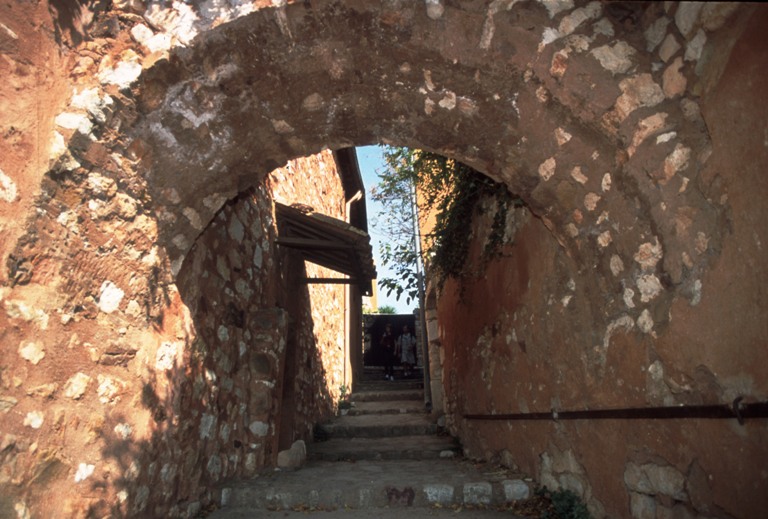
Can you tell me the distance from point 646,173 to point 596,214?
0.35 metres

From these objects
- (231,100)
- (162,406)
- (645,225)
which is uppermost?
(231,100)

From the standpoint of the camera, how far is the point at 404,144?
2.64m

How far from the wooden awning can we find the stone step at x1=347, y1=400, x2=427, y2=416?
2643 mm

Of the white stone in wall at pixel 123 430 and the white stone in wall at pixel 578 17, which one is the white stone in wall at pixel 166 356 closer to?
the white stone in wall at pixel 123 430

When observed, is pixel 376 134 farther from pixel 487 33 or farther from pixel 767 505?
pixel 767 505

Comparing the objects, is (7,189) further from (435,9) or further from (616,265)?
(616,265)

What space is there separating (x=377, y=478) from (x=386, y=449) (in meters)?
1.29

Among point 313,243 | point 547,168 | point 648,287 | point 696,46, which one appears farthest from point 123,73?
point 313,243

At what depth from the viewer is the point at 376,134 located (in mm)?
2598

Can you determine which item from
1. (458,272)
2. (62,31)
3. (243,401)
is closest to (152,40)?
(62,31)

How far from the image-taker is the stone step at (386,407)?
7.33m

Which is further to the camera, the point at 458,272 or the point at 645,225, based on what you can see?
the point at 458,272

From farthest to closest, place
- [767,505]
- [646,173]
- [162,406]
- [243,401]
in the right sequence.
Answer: [243,401], [162,406], [646,173], [767,505]

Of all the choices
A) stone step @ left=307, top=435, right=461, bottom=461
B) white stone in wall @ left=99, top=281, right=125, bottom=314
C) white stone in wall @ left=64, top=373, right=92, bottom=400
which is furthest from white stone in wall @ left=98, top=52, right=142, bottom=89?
stone step @ left=307, top=435, right=461, bottom=461
